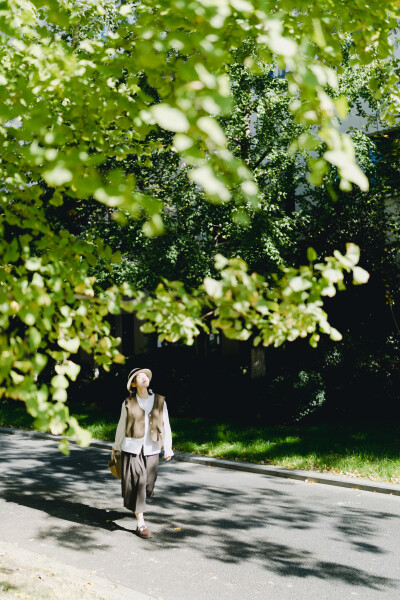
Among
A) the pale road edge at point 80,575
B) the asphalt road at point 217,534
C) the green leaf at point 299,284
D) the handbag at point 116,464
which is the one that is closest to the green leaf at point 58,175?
the green leaf at point 299,284

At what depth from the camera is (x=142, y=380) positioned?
6.93m

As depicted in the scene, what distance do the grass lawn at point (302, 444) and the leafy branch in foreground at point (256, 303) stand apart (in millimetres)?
6932

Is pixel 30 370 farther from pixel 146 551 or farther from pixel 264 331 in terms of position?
pixel 146 551

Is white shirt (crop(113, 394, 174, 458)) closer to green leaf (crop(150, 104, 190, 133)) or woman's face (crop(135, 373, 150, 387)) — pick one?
woman's face (crop(135, 373, 150, 387))

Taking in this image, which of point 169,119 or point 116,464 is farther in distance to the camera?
point 116,464

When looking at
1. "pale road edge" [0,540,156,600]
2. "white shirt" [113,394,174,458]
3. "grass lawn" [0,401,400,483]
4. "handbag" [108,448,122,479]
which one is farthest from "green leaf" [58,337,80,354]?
"grass lawn" [0,401,400,483]

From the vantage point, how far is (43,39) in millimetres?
4148

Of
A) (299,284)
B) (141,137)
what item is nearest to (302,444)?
(141,137)

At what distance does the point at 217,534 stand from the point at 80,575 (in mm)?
1894

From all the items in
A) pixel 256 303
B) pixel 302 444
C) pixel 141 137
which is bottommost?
pixel 302 444

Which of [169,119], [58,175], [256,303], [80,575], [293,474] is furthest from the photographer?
[293,474]

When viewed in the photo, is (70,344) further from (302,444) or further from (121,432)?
(302,444)

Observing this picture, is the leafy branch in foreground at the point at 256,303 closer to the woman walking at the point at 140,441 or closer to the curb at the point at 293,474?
the woman walking at the point at 140,441

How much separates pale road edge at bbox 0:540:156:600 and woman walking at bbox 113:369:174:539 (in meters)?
1.26
